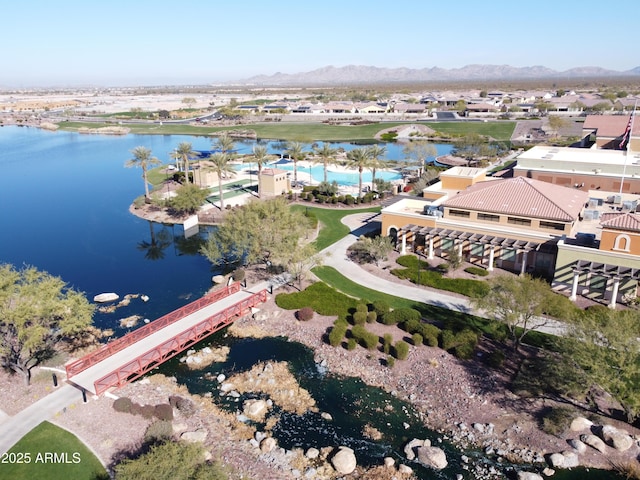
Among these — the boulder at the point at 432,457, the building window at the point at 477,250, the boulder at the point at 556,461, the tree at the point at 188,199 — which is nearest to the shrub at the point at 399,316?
the boulder at the point at 432,457

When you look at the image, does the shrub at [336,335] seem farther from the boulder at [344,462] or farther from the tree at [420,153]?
the tree at [420,153]

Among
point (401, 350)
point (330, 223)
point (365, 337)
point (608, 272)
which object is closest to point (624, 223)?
point (608, 272)

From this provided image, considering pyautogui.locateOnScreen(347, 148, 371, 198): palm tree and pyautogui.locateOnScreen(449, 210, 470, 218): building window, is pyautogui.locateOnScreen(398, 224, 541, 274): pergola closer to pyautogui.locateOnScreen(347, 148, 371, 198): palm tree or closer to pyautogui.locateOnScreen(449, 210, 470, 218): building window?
pyautogui.locateOnScreen(449, 210, 470, 218): building window

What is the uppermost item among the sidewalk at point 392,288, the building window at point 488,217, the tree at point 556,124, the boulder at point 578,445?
the tree at point 556,124

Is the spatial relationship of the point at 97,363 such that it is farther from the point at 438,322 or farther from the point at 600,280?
the point at 600,280

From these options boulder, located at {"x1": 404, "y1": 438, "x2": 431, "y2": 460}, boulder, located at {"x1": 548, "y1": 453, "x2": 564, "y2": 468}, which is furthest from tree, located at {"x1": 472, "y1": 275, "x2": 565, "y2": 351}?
boulder, located at {"x1": 404, "y1": 438, "x2": 431, "y2": 460}

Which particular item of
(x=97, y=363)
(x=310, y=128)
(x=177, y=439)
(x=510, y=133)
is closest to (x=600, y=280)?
(x=177, y=439)

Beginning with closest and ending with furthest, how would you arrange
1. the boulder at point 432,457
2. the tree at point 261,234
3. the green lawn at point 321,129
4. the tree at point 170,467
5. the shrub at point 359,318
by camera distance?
1. the tree at point 170,467
2. the boulder at point 432,457
3. the shrub at point 359,318
4. the tree at point 261,234
5. the green lawn at point 321,129
